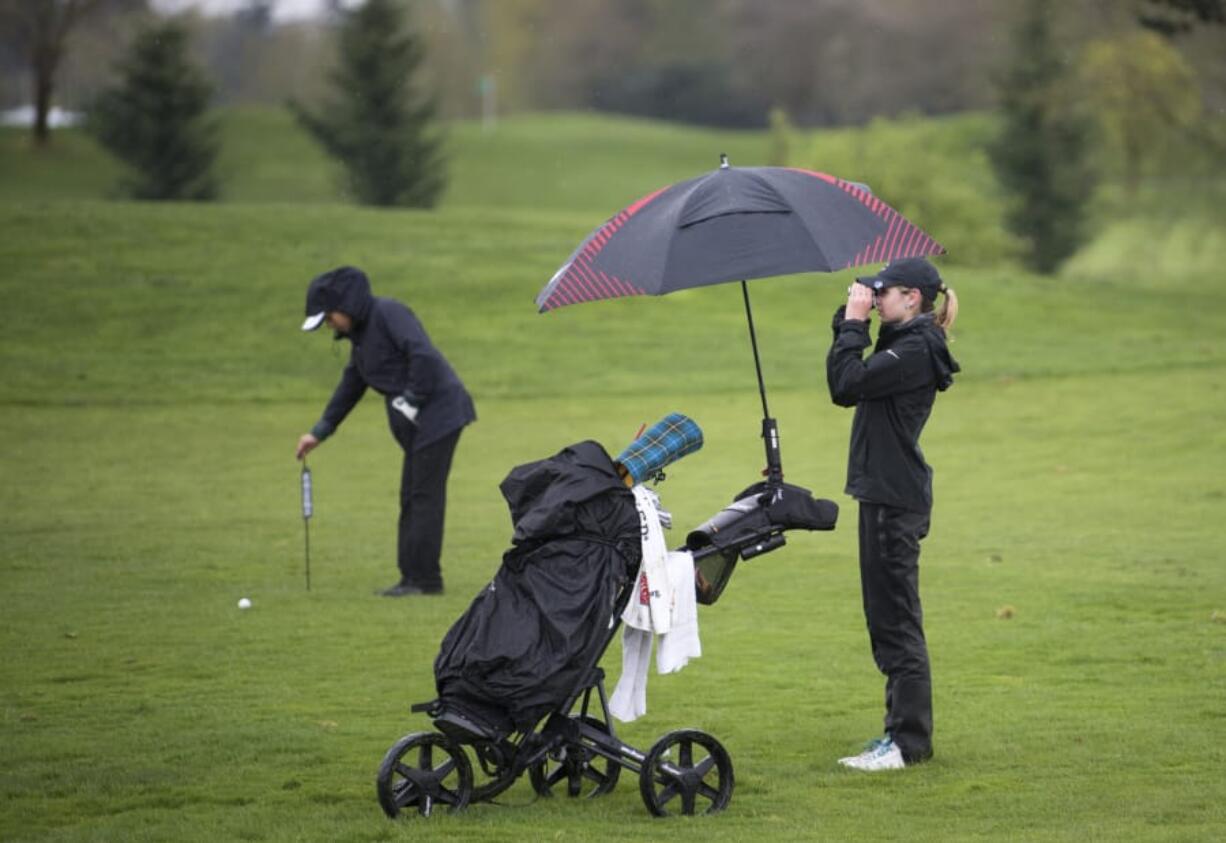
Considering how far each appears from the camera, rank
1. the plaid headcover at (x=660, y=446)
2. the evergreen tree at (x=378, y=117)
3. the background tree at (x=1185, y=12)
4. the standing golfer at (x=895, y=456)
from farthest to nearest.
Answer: the evergreen tree at (x=378, y=117) → the background tree at (x=1185, y=12) → the standing golfer at (x=895, y=456) → the plaid headcover at (x=660, y=446)

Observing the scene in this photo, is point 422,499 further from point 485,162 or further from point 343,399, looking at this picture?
point 485,162

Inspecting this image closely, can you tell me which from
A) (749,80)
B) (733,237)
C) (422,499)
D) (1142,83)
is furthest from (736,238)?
(749,80)

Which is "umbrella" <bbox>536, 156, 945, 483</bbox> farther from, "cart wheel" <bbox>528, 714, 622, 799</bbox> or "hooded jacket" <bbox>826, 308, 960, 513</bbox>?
"cart wheel" <bbox>528, 714, 622, 799</bbox>

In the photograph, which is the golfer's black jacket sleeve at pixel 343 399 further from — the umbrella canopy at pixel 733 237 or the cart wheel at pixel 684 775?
the cart wheel at pixel 684 775

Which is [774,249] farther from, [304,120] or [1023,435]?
[304,120]

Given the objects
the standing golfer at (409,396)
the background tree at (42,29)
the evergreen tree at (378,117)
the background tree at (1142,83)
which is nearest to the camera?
the standing golfer at (409,396)

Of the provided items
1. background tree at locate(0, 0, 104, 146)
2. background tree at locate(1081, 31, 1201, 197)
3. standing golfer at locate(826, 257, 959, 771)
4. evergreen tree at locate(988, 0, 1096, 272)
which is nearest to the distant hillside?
background tree at locate(0, 0, 104, 146)

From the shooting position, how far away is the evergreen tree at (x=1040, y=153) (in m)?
55.3

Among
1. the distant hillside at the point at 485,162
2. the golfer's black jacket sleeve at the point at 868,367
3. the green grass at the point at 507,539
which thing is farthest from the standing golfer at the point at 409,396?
the distant hillside at the point at 485,162

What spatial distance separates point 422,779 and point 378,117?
5275cm

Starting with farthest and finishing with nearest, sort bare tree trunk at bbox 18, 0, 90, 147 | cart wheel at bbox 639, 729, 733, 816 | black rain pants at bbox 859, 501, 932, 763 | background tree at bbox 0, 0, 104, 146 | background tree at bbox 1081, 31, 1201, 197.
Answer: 1. background tree at bbox 0, 0, 104, 146
2. bare tree trunk at bbox 18, 0, 90, 147
3. background tree at bbox 1081, 31, 1201, 197
4. black rain pants at bbox 859, 501, 932, 763
5. cart wheel at bbox 639, 729, 733, 816

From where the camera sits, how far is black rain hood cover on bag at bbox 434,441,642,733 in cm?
701

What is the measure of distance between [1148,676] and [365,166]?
166 feet

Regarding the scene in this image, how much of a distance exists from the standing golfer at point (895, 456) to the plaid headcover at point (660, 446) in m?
0.62
